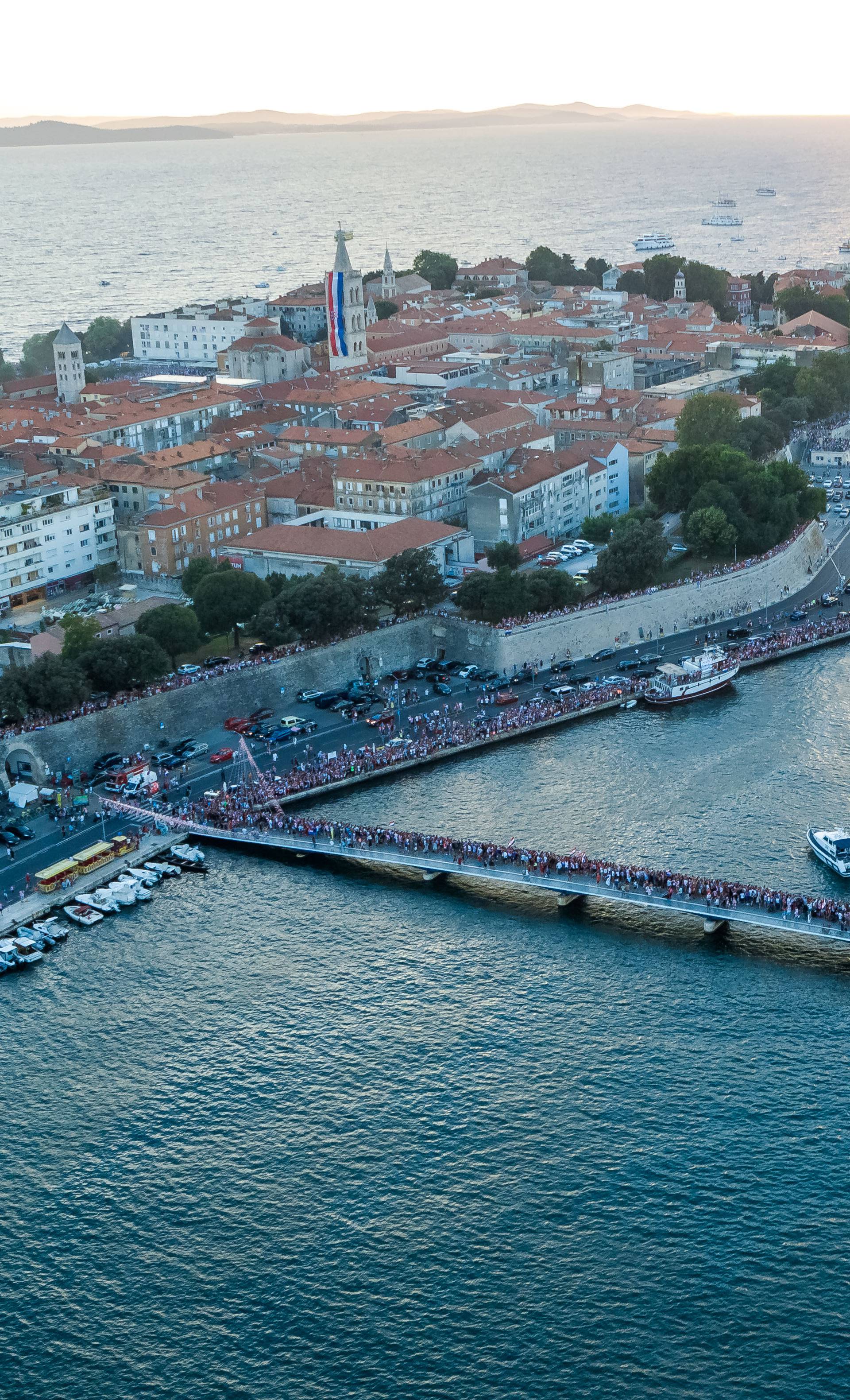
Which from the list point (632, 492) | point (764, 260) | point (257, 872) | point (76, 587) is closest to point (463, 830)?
point (257, 872)

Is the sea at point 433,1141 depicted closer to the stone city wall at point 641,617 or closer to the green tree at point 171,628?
the green tree at point 171,628

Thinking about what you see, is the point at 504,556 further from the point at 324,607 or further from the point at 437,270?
the point at 437,270

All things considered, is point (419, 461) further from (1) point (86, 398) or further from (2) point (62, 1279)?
(2) point (62, 1279)

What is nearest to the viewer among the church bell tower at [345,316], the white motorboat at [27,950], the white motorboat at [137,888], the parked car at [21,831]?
the white motorboat at [27,950]

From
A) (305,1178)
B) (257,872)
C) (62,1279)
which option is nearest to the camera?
(62,1279)

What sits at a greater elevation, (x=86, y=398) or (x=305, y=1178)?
(x=86, y=398)

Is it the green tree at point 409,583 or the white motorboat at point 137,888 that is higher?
the green tree at point 409,583

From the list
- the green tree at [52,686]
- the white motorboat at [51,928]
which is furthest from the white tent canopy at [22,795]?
the white motorboat at [51,928]
